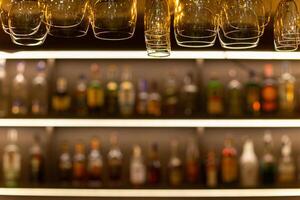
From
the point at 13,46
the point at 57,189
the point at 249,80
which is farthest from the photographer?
the point at 249,80

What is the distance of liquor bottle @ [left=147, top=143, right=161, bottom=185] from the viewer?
2459 mm

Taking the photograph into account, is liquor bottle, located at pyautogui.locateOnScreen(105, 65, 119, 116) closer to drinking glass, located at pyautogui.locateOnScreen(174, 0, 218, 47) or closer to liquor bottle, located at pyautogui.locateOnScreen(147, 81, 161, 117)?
liquor bottle, located at pyautogui.locateOnScreen(147, 81, 161, 117)

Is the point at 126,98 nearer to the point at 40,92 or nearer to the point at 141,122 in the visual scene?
the point at 141,122

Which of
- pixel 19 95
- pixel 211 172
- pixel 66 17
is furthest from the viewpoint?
pixel 19 95

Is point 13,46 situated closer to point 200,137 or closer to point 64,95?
point 64,95

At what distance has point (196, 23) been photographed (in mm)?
852

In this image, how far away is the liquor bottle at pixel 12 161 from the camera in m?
2.43

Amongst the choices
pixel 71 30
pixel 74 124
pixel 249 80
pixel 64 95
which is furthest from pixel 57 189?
pixel 71 30

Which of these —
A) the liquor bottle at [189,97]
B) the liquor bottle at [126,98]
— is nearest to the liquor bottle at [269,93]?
the liquor bottle at [189,97]

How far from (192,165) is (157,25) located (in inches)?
63.2

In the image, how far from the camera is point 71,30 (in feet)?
2.81

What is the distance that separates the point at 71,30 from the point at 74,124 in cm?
151

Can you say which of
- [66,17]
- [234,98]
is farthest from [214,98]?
[66,17]

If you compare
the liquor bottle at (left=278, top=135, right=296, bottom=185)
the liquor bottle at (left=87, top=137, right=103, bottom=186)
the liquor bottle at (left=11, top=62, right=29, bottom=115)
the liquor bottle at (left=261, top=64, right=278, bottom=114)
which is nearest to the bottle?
the liquor bottle at (left=11, top=62, right=29, bottom=115)
